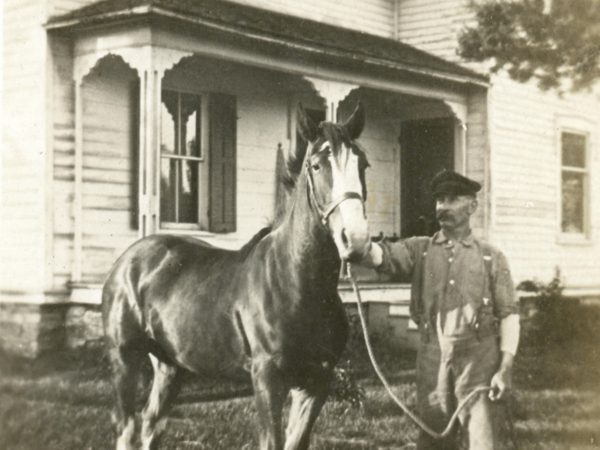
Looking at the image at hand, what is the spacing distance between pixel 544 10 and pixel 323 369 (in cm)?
354

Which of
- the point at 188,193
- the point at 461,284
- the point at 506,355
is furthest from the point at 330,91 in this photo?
the point at 506,355

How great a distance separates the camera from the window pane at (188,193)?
10.4 m

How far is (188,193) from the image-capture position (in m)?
10.5

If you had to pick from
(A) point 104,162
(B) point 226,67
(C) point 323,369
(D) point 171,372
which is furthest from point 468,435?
(B) point 226,67

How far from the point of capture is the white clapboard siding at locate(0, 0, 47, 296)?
9.19 metres

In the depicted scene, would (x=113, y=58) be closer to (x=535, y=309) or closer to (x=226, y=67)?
(x=226, y=67)

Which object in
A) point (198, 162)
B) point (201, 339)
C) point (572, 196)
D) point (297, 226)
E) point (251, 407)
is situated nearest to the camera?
point (297, 226)

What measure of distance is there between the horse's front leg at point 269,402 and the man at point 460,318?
713 mm

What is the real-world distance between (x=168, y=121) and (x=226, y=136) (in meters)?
0.84

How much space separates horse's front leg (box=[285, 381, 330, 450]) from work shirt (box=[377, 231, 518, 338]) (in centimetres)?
66

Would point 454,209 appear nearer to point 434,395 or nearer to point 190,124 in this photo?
point 434,395

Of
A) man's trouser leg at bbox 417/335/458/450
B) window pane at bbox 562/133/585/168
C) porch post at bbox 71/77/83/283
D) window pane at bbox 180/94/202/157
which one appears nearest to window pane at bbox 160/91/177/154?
window pane at bbox 180/94/202/157

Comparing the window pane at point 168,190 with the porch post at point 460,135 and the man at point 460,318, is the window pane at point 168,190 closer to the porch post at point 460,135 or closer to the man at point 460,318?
the porch post at point 460,135

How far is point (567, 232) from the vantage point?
955 cm
